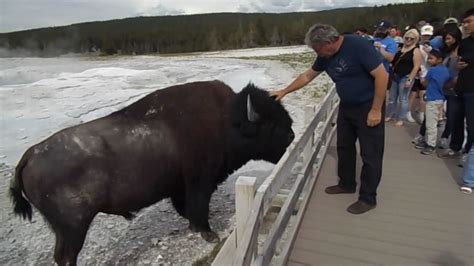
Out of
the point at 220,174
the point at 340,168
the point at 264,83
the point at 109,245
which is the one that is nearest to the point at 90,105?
the point at 264,83

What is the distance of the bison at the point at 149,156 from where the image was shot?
3.80m

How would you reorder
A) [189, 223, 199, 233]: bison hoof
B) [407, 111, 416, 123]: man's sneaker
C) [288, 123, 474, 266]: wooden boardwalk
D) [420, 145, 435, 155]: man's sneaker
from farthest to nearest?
[407, 111, 416, 123]: man's sneaker < [420, 145, 435, 155]: man's sneaker < [189, 223, 199, 233]: bison hoof < [288, 123, 474, 266]: wooden boardwalk

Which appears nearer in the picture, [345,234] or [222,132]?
[345,234]

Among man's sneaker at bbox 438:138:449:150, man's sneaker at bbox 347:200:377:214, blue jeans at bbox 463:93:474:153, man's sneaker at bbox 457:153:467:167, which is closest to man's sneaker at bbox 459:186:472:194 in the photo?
blue jeans at bbox 463:93:474:153

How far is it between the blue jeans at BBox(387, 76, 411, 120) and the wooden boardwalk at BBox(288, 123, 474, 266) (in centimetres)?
211

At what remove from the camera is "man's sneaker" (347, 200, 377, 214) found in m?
4.05

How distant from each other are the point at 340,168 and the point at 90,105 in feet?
38.8

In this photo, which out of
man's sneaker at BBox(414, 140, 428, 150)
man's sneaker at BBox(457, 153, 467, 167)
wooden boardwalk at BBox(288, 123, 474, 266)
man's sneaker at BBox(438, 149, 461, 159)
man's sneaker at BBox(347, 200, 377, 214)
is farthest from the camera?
man's sneaker at BBox(414, 140, 428, 150)

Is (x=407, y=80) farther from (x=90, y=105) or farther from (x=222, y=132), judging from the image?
(x=90, y=105)

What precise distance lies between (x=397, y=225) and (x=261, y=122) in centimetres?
176

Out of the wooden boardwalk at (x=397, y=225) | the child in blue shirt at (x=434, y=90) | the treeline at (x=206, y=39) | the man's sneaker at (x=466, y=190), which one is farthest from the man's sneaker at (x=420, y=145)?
the treeline at (x=206, y=39)

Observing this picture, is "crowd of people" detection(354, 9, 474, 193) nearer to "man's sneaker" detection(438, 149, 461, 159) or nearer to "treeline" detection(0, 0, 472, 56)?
"man's sneaker" detection(438, 149, 461, 159)

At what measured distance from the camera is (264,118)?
466 cm

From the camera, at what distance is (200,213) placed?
502cm
